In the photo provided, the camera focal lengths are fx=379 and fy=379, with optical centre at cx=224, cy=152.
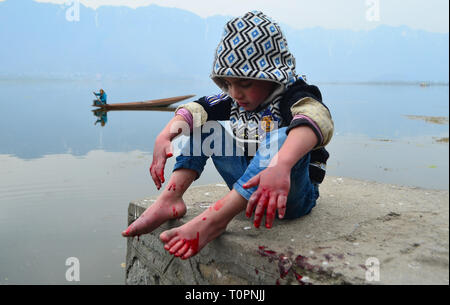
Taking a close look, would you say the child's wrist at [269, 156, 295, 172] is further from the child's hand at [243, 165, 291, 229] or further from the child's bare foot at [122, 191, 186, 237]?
the child's bare foot at [122, 191, 186, 237]

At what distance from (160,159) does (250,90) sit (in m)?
0.41

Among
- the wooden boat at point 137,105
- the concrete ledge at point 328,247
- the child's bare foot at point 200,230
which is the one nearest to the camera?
the concrete ledge at point 328,247

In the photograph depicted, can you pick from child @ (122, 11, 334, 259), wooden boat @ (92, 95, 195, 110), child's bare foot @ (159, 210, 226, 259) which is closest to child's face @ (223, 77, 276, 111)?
child @ (122, 11, 334, 259)

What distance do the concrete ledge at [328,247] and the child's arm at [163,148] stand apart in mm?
249

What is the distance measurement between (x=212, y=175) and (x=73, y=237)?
1416 mm

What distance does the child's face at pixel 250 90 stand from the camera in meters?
1.33

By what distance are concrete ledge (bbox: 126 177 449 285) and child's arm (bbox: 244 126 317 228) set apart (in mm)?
185

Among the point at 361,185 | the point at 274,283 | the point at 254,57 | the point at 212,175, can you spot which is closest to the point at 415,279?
the point at 274,283

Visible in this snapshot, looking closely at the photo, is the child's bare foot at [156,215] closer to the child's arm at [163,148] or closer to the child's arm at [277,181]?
the child's arm at [163,148]

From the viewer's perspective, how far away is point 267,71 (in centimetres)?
128

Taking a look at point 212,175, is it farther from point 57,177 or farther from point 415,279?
point 415,279

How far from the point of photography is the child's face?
1.33 metres

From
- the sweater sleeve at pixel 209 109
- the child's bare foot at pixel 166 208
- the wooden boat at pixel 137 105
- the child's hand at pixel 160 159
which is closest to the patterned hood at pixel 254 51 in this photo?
the sweater sleeve at pixel 209 109

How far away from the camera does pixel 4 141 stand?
18.0 ft
